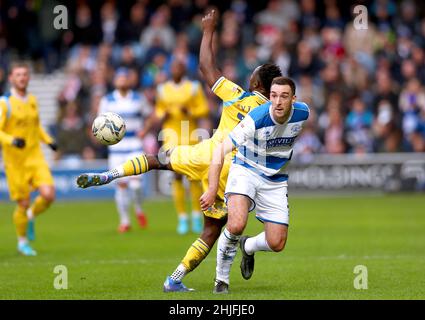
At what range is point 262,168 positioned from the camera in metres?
9.71

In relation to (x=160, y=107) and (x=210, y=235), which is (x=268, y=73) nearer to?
(x=210, y=235)

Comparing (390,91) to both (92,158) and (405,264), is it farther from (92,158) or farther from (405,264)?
(405,264)

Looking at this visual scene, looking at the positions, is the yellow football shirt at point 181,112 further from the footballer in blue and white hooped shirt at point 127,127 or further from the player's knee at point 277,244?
the player's knee at point 277,244

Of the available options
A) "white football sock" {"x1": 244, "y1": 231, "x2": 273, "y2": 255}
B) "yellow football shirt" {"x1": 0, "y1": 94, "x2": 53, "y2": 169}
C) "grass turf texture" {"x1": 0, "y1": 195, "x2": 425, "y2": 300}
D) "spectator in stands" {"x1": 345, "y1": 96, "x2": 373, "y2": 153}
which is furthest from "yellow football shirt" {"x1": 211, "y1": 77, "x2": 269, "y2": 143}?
"spectator in stands" {"x1": 345, "y1": 96, "x2": 373, "y2": 153}

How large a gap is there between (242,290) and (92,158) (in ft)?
47.8

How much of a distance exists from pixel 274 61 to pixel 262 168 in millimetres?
16245

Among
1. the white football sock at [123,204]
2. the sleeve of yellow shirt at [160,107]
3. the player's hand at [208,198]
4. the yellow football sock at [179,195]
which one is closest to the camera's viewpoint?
the player's hand at [208,198]

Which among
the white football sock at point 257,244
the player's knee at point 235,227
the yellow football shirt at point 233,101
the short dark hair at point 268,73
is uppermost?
the short dark hair at point 268,73

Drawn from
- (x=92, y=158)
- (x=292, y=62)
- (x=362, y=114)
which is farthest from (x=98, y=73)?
(x=362, y=114)

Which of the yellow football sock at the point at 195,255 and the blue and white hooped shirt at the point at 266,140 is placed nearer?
the blue and white hooped shirt at the point at 266,140

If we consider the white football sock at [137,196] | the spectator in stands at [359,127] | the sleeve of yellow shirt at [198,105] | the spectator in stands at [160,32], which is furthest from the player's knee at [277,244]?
the spectator in stands at [160,32]

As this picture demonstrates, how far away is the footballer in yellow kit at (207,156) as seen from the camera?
9.87 meters

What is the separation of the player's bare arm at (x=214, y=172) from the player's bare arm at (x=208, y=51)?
109 centimetres

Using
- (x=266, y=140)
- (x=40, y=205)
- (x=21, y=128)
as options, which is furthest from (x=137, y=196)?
(x=266, y=140)
